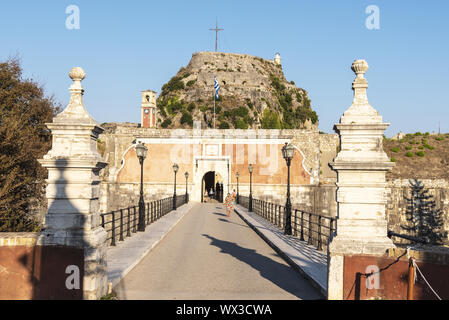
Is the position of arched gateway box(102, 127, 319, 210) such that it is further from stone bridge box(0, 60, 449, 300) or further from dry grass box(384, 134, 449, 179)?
stone bridge box(0, 60, 449, 300)

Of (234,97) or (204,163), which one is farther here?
(234,97)

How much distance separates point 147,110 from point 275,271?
40.2 metres

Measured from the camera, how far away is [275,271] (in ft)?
27.8

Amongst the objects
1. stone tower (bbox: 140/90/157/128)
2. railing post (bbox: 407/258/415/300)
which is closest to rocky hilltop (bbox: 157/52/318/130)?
stone tower (bbox: 140/90/157/128)

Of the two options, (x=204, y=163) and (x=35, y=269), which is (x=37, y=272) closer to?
(x=35, y=269)

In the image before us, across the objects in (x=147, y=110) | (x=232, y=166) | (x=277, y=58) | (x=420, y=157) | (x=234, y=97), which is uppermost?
(x=277, y=58)

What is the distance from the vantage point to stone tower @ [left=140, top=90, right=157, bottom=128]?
152 feet

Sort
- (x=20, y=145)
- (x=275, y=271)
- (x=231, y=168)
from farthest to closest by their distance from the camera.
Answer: (x=231, y=168)
(x=20, y=145)
(x=275, y=271)

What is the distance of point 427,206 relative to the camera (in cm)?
3919

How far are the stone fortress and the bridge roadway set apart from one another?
27.6 m

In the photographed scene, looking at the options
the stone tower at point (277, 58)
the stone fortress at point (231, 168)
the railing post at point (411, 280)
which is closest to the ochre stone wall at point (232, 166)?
the stone fortress at point (231, 168)

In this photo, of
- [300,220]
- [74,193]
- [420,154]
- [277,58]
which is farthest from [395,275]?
[277,58]

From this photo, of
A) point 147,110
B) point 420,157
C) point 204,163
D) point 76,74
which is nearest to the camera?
point 76,74

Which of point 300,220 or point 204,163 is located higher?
point 204,163
